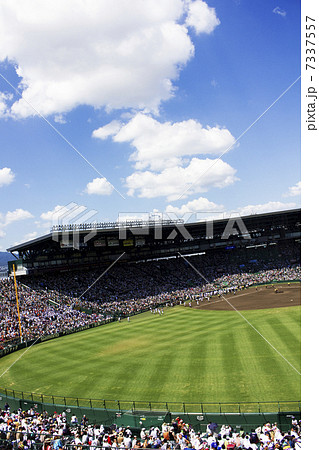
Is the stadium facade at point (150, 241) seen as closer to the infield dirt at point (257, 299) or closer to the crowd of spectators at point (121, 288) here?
the crowd of spectators at point (121, 288)

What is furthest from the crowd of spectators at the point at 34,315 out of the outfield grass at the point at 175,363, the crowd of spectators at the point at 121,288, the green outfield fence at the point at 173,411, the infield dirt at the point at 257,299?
the green outfield fence at the point at 173,411

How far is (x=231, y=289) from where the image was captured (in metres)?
57.1

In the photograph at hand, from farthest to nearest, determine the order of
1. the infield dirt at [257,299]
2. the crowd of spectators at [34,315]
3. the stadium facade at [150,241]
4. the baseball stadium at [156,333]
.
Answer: the stadium facade at [150,241], the infield dirt at [257,299], the crowd of spectators at [34,315], the baseball stadium at [156,333]

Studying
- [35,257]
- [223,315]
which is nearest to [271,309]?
[223,315]

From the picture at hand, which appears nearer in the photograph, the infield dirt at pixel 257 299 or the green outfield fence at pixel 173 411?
the green outfield fence at pixel 173 411

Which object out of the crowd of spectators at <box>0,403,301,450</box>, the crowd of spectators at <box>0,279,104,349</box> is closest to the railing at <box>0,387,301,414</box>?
the crowd of spectators at <box>0,403,301,450</box>

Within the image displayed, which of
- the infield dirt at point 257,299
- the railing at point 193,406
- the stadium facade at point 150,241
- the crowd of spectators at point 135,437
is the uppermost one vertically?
the stadium facade at point 150,241

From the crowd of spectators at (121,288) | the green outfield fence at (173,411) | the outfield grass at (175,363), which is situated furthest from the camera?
the crowd of spectators at (121,288)

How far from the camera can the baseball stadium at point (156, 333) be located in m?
14.6

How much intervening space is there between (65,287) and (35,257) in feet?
22.9

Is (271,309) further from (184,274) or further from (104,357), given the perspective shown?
(184,274)

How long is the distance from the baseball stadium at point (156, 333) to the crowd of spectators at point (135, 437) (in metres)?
0.08

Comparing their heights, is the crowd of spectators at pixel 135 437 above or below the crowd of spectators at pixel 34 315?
above

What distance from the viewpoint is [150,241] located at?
2613 inches
